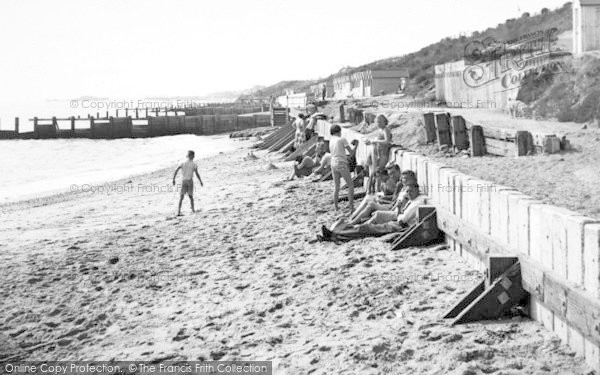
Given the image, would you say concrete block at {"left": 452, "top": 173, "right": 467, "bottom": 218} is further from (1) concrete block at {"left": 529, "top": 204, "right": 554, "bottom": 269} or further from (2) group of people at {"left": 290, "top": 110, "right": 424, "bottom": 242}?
(1) concrete block at {"left": 529, "top": 204, "right": 554, "bottom": 269}

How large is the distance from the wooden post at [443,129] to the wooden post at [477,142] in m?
1.58

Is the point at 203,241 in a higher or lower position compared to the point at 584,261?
lower

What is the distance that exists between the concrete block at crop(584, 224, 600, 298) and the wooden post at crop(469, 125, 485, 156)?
9000 mm

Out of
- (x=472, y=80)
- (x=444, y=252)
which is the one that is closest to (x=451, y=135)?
(x=444, y=252)

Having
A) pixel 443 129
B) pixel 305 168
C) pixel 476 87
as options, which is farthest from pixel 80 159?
pixel 443 129

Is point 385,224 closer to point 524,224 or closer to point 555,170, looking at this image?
point 555,170

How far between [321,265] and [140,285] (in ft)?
7.33

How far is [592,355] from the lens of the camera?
4.85m

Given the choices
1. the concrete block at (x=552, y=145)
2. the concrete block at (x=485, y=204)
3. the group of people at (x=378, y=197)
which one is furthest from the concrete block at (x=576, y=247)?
the concrete block at (x=552, y=145)

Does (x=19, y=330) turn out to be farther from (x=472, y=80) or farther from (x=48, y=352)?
(x=472, y=80)

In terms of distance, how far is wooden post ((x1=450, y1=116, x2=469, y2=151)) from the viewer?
14.9 m

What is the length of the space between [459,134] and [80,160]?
33896 millimetres

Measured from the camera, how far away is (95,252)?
11.0m

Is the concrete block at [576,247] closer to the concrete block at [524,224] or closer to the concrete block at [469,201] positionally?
the concrete block at [524,224]
